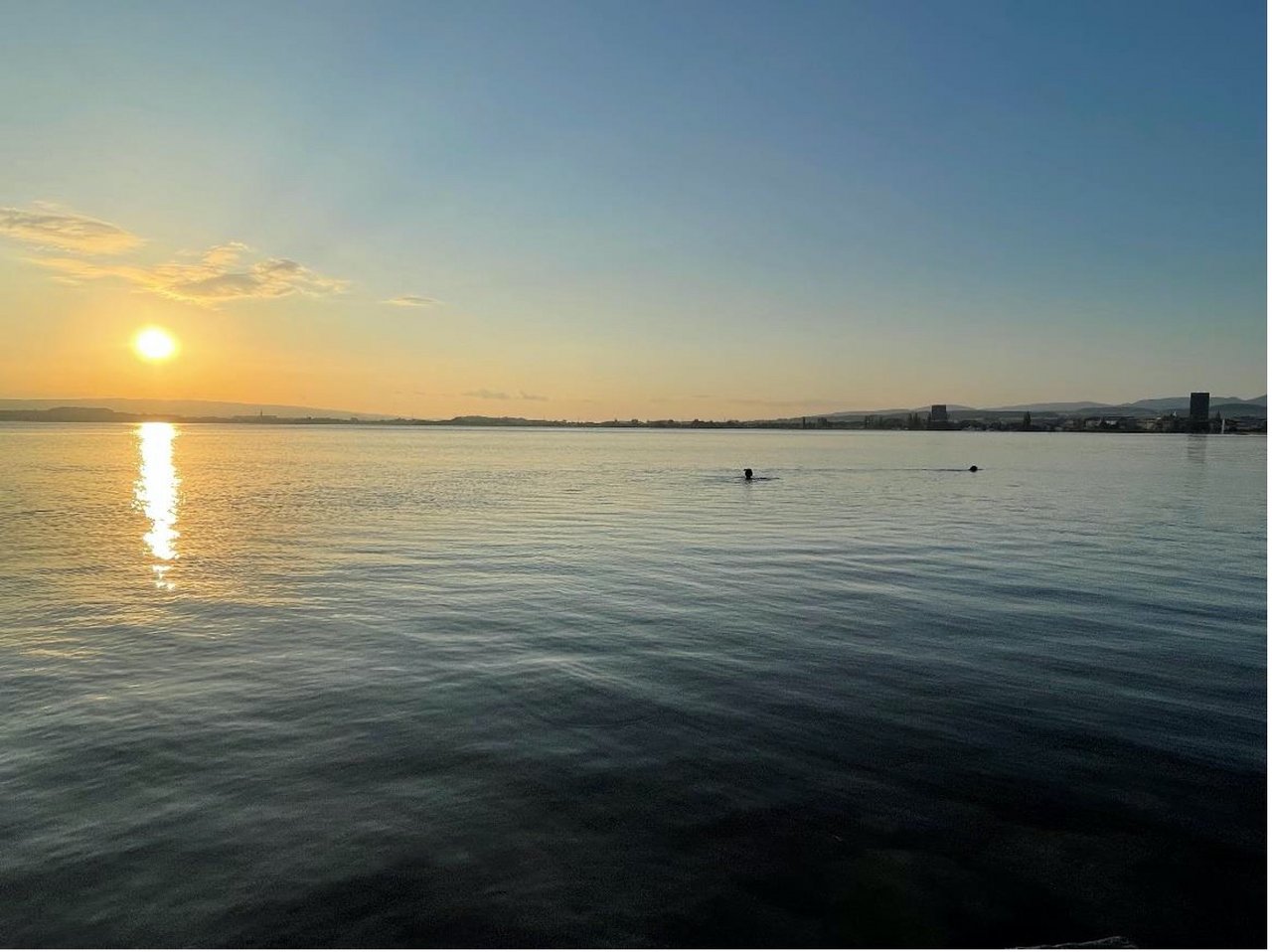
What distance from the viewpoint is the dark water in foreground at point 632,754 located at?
8.10 meters

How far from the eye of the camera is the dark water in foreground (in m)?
8.10

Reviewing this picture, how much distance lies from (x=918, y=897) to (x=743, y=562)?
20.6 m

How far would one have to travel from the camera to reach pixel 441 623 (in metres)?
19.6

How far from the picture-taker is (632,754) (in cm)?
1166

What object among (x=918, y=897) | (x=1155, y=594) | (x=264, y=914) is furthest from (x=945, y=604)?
(x=264, y=914)

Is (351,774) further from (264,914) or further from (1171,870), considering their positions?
(1171,870)

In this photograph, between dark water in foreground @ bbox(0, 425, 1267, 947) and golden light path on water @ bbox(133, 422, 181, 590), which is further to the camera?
golden light path on water @ bbox(133, 422, 181, 590)

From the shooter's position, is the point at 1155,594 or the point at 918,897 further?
the point at 1155,594

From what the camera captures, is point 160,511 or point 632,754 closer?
point 632,754

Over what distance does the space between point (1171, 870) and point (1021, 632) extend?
10.5 meters

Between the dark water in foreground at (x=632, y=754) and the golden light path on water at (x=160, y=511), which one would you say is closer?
the dark water in foreground at (x=632, y=754)

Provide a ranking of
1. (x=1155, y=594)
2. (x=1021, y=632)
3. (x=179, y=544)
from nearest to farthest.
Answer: (x=1021, y=632) < (x=1155, y=594) < (x=179, y=544)

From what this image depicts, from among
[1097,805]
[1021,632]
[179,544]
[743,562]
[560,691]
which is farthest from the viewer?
[179,544]

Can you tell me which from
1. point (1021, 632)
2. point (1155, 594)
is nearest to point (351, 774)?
point (1021, 632)
